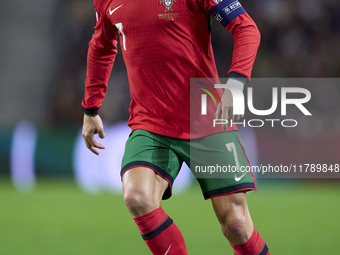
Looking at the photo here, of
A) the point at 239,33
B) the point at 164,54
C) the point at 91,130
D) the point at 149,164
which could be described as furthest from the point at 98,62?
the point at 239,33

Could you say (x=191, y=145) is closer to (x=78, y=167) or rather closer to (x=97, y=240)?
(x=97, y=240)

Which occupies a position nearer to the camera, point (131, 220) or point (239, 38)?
point (239, 38)

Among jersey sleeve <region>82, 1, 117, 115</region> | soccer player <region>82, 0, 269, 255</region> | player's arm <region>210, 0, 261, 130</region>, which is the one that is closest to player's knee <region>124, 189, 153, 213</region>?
soccer player <region>82, 0, 269, 255</region>

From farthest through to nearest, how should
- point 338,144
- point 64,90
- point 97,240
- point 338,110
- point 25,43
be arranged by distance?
point 25,43 < point 64,90 < point 338,110 < point 338,144 < point 97,240

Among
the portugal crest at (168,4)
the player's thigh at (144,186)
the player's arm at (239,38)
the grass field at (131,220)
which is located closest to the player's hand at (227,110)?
the player's arm at (239,38)

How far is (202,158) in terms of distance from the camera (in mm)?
2760

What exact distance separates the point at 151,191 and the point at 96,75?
0.93 meters

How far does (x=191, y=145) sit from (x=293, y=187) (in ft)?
14.6

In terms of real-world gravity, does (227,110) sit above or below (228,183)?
above

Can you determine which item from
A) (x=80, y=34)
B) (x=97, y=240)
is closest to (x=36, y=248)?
(x=97, y=240)

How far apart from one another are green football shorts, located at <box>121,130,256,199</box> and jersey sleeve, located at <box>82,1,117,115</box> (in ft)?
1.57

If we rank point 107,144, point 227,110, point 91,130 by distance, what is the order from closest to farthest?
point 227,110 < point 91,130 < point 107,144

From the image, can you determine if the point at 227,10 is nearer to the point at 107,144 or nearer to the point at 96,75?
the point at 96,75

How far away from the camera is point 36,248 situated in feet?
13.3
